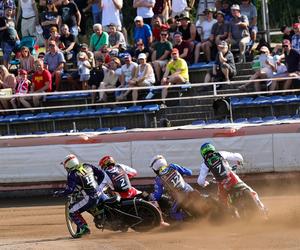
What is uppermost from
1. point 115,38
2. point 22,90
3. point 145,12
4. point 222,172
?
point 145,12

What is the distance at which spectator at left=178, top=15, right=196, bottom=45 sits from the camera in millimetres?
23484

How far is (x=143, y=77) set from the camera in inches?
874

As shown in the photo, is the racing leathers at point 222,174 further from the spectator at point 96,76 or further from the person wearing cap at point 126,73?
the spectator at point 96,76

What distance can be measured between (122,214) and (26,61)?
32.0 feet

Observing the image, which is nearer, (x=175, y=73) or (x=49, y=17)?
(x=175, y=73)

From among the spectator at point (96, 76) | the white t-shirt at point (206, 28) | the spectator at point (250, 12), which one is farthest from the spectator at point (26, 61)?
the spectator at point (250, 12)

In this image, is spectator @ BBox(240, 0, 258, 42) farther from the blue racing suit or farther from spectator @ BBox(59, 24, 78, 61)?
the blue racing suit

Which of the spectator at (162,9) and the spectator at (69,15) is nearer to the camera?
the spectator at (162,9)

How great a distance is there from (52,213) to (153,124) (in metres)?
4.26

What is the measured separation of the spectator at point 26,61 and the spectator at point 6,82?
73 cm

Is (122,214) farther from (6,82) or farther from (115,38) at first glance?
(115,38)

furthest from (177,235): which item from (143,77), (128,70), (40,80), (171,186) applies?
(40,80)

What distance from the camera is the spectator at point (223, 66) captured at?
21781 mm

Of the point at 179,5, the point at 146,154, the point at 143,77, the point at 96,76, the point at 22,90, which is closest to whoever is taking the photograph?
the point at 146,154
